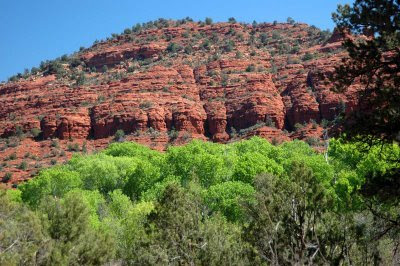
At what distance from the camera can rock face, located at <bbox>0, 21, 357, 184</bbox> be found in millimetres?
90125

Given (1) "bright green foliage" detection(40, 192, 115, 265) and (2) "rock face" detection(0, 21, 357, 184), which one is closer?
(1) "bright green foliage" detection(40, 192, 115, 265)

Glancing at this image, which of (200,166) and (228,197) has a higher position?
(200,166)

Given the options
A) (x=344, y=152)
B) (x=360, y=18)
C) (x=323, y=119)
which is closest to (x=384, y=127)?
(x=360, y=18)

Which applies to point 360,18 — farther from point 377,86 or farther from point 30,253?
point 30,253

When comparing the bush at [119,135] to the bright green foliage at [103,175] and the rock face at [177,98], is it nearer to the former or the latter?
the rock face at [177,98]

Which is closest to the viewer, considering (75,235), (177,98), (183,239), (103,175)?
(183,239)

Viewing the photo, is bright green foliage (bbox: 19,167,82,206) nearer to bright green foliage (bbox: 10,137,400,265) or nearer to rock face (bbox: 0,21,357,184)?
bright green foliage (bbox: 10,137,400,265)

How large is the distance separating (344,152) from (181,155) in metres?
16.0

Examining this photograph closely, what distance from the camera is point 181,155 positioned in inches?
2000

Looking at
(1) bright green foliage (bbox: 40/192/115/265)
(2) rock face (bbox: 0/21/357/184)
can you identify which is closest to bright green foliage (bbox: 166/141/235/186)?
(1) bright green foliage (bbox: 40/192/115/265)

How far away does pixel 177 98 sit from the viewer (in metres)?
99.2

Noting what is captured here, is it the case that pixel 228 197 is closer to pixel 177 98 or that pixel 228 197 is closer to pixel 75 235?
pixel 75 235

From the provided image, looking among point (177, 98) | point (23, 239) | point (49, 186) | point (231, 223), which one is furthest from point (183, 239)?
point (177, 98)

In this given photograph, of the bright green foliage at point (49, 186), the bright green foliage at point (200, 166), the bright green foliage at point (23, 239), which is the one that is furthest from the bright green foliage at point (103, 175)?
the bright green foliage at point (23, 239)
